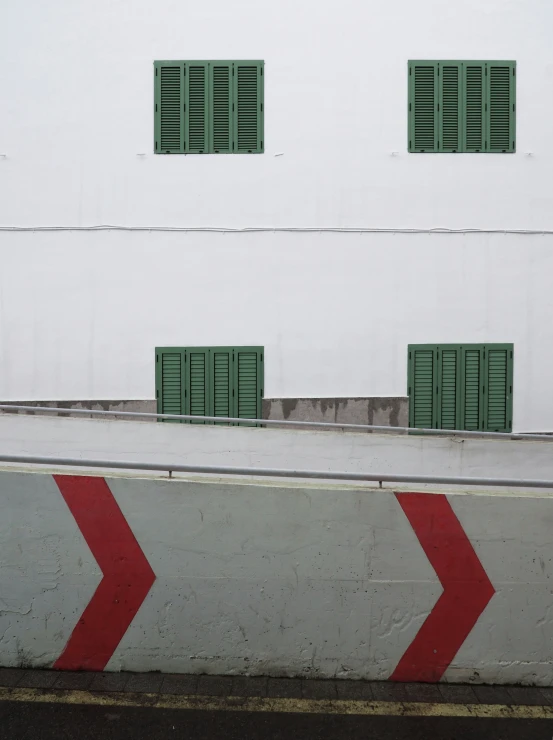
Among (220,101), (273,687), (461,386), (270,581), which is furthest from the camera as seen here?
(461,386)

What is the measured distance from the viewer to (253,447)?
7.70m

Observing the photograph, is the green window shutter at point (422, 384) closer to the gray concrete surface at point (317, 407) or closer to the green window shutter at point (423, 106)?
the gray concrete surface at point (317, 407)

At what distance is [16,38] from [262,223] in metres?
4.95

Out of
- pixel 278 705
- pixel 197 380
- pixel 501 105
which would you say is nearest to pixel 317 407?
pixel 197 380

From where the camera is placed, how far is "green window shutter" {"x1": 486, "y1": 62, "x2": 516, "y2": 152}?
369 inches

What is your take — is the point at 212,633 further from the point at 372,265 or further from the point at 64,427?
the point at 372,265

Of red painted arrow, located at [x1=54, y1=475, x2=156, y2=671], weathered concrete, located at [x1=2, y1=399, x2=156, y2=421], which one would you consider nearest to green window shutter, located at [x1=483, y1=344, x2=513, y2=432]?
weathered concrete, located at [x1=2, y1=399, x2=156, y2=421]

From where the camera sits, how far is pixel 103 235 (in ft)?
31.0

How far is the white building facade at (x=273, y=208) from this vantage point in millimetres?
9305

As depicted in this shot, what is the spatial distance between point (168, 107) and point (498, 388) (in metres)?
7.10

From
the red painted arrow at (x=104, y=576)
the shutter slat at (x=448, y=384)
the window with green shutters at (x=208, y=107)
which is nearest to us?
the red painted arrow at (x=104, y=576)

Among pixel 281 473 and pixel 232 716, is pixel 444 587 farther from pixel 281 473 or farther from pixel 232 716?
pixel 232 716

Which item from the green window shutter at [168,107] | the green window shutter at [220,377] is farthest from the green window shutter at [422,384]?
the green window shutter at [168,107]

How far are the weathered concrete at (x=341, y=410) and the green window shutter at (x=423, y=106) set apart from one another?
165 inches
